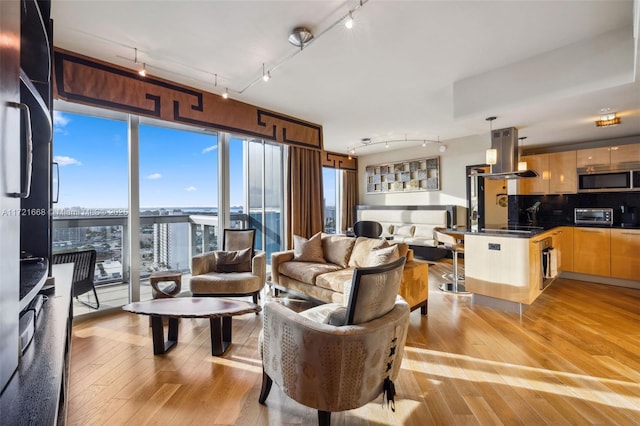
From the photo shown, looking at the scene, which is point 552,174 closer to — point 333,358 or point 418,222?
point 418,222

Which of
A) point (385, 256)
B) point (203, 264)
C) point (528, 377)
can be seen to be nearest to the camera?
point (528, 377)

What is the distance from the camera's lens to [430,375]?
218 centimetres

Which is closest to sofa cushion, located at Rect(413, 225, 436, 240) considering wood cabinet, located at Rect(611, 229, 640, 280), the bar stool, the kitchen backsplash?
the kitchen backsplash

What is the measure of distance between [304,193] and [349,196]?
311cm

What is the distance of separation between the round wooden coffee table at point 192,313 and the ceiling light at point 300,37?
7.43 ft

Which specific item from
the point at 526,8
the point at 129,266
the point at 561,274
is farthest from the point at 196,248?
the point at 561,274

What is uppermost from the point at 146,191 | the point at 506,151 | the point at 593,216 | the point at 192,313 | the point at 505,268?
the point at 506,151

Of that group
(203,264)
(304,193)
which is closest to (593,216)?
(304,193)

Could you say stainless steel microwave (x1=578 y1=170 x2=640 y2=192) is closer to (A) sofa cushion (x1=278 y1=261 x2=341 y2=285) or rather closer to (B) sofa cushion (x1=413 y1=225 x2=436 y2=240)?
(B) sofa cushion (x1=413 y1=225 x2=436 y2=240)

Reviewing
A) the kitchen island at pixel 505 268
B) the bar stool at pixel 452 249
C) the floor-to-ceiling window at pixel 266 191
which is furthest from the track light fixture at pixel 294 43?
the bar stool at pixel 452 249

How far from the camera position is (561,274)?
199 inches

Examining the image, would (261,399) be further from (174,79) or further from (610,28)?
(610,28)

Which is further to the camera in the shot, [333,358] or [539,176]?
[539,176]

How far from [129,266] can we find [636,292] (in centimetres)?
683
